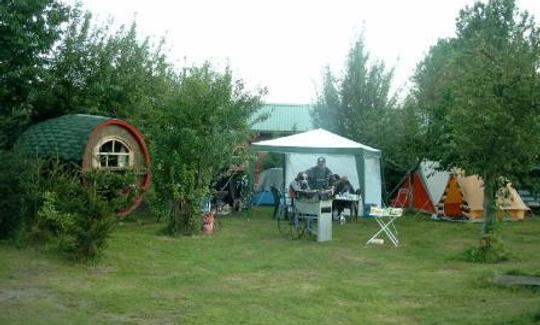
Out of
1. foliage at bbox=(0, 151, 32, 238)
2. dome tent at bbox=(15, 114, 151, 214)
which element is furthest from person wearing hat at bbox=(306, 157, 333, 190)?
foliage at bbox=(0, 151, 32, 238)

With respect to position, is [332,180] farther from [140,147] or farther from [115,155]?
[115,155]

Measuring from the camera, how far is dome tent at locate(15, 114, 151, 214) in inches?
489

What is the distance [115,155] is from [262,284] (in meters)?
6.23

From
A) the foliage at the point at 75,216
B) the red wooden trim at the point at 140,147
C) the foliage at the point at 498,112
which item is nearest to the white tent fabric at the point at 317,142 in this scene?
the red wooden trim at the point at 140,147

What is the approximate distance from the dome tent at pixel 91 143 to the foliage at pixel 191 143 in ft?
2.56

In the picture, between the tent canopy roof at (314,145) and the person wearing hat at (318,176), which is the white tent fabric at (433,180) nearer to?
the tent canopy roof at (314,145)

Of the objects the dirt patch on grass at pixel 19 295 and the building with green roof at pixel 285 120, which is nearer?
the dirt patch on grass at pixel 19 295

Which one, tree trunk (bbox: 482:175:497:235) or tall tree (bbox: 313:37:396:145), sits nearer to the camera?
tree trunk (bbox: 482:175:497:235)

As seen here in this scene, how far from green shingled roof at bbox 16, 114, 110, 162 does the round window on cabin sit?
0.53 metres

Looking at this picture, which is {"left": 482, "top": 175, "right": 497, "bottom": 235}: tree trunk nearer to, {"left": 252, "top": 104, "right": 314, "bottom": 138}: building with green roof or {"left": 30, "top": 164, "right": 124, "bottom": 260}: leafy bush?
{"left": 30, "top": 164, "right": 124, "bottom": 260}: leafy bush

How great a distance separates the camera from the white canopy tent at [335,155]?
16703 millimetres

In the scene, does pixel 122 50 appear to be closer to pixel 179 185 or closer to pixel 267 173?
pixel 179 185

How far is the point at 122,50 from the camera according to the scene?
54.0ft

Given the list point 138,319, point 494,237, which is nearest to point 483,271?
point 494,237
